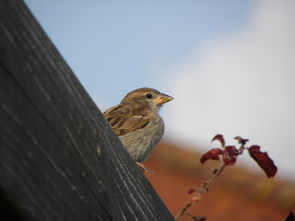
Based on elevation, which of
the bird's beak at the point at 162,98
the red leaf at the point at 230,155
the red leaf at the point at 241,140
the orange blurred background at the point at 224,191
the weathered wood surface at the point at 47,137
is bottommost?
the orange blurred background at the point at 224,191

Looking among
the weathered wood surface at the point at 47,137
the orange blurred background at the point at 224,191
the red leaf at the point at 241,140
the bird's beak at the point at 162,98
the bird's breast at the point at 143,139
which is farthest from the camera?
the orange blurred background at the point at 224,191

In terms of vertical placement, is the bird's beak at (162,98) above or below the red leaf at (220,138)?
below

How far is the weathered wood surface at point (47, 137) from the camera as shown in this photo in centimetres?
112

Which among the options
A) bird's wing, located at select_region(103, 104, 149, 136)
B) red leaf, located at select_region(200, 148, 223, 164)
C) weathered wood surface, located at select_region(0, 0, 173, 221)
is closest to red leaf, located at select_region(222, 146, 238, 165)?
red leaf, located at select_region(200, 148, 223, 164)

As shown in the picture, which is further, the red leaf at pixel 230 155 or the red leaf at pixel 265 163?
the red leaf at pixel 230 155

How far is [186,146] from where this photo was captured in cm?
882

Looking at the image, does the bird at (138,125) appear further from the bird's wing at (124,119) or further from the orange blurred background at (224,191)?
the orange blurred background at (224,191)

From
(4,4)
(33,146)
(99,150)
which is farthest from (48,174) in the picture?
(4,4)

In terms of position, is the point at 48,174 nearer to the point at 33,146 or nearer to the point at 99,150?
the point at 33,146

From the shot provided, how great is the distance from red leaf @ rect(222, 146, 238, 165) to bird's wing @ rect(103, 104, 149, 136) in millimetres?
2494

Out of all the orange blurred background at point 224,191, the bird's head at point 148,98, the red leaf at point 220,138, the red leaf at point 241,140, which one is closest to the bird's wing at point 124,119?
the bird's head at point 148,98

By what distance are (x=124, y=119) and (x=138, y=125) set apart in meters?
0.15

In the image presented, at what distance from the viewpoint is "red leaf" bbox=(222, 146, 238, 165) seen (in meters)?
2.33

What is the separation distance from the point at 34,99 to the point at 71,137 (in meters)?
0.14
